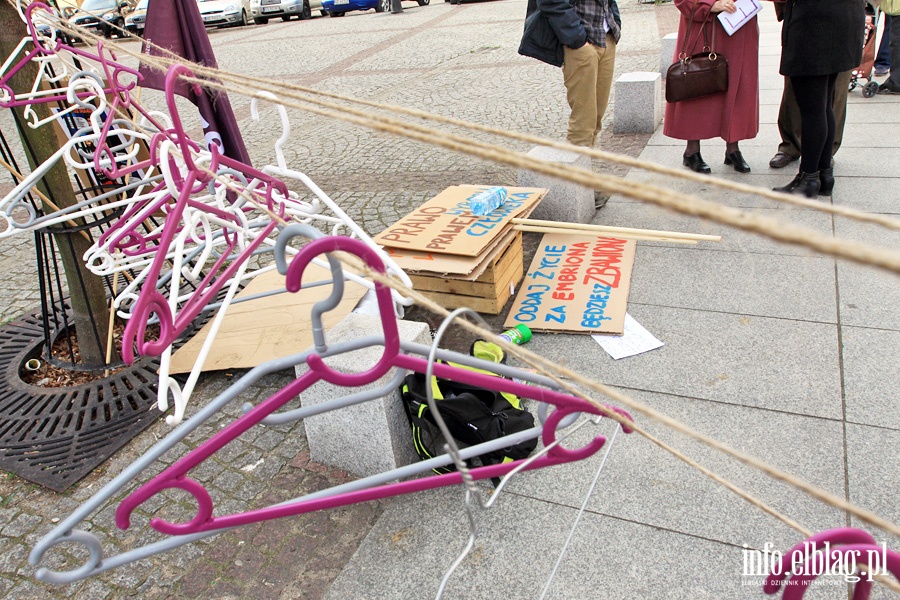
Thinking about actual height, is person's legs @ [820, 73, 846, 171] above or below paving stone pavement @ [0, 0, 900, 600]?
above

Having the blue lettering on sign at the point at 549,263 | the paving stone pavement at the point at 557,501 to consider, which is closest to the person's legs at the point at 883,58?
the paving stone pavement at the point at 557,501

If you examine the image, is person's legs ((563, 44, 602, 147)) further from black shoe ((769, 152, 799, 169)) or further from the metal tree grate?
the metal tree grate

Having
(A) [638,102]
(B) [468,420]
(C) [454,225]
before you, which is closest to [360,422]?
(B) [468,420]

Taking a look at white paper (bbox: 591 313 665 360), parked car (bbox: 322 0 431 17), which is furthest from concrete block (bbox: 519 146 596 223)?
parked car (bbox: 322 0 431 17)

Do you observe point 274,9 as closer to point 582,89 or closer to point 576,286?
point 582,89

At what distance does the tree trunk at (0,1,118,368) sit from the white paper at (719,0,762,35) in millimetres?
3978

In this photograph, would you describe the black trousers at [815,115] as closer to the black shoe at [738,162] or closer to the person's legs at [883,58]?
the black shoe at [738,162]

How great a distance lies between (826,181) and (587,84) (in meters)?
1.73

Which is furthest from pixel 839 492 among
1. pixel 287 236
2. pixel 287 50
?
pixel 287 50

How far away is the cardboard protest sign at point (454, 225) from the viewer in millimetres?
3279

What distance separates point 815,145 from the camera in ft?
13.2

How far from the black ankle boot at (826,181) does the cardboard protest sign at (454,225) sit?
196cm

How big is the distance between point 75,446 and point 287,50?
37.5 ft

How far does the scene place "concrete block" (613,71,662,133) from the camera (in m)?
6.02
